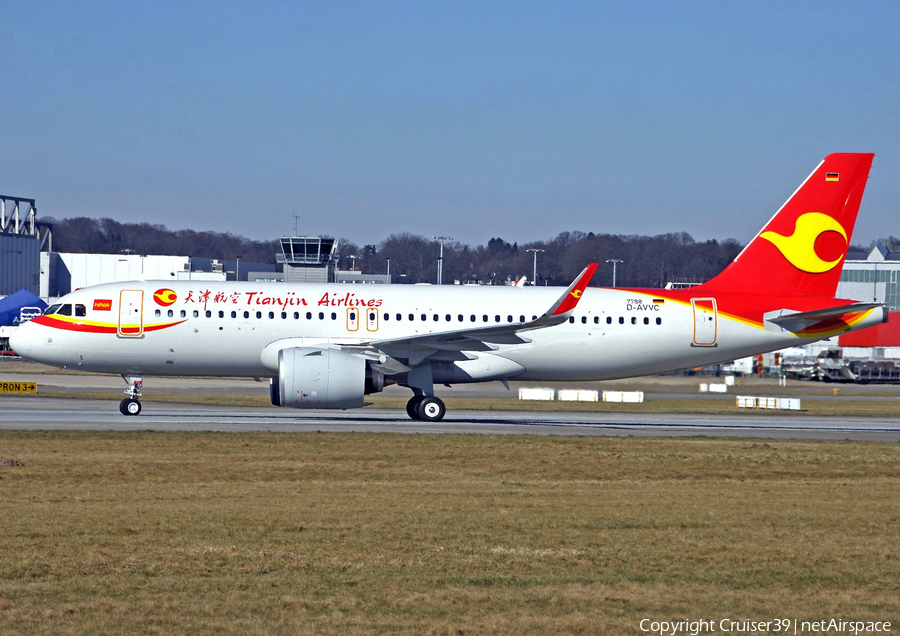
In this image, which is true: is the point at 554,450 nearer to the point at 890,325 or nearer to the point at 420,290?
the point at 420,290

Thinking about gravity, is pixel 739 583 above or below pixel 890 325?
below

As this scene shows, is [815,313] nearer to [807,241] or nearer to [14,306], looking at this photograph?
[807,241]

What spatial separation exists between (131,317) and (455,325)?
989cm

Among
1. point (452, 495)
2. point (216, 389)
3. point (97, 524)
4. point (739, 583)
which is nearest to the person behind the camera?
point (739, 583)

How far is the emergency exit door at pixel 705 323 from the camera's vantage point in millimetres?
32562

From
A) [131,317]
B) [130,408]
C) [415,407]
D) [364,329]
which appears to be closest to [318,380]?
[364,329]

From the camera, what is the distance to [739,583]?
10.5 meters

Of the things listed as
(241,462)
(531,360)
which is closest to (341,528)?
(241,462)

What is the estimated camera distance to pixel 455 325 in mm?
31438

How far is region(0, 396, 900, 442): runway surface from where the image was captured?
27984 mm

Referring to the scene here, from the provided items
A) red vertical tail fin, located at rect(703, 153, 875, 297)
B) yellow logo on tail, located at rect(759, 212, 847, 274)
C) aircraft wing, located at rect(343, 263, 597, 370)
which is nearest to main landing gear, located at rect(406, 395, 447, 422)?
aircraft wing, located at rect(343, 263, 597, 370)

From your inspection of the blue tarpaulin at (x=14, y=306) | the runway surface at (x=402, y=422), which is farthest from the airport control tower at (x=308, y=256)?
the runway surface at (x=402, y=422)

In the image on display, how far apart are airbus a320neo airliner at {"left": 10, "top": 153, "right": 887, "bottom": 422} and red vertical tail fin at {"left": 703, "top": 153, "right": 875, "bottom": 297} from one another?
1.5 inches

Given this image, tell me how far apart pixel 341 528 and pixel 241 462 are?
737 cm
